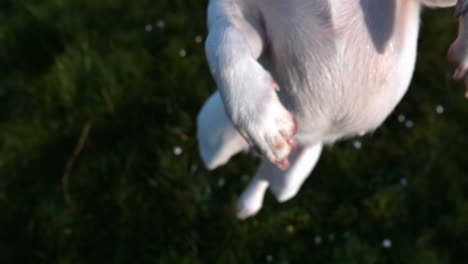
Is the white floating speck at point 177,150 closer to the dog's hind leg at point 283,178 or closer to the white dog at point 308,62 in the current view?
the dog's hind leg at point 283,178

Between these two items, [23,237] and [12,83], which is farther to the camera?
[12,83]

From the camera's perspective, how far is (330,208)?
83.0 inches

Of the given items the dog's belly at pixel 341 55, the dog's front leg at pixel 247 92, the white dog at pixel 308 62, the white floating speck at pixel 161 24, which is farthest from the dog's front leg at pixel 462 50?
the white floating speck at pixel 161 24

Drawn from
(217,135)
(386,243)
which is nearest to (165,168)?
(217,135)

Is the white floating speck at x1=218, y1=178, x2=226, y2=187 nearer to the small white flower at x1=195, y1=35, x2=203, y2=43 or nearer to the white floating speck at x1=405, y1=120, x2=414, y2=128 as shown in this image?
the small white flower at x1=195, y1=35, x2=203, y2=43

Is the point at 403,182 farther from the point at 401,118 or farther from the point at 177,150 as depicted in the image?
the point at 177,150

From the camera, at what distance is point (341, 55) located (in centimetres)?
106

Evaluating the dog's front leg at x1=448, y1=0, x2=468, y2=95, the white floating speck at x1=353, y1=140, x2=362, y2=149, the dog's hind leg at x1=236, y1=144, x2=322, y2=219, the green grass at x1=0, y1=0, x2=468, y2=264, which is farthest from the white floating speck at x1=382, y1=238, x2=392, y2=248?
the dog's front leg at x1=448, y1=0, x2=468, y2=95

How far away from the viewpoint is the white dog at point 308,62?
0.90m

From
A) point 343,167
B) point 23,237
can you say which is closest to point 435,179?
point 343,167

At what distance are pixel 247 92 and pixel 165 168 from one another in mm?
1273

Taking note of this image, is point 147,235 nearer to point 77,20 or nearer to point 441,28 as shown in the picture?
point 77,20

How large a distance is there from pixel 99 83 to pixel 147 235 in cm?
83

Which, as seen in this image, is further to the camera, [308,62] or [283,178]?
[283,178]
